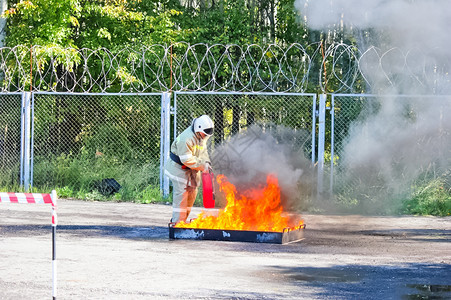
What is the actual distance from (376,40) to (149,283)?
10995mm

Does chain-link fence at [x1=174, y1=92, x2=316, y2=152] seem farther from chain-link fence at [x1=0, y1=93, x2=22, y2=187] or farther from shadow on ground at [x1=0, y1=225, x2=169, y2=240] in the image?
shadow on ground at [x1=0, y1=225, x2=169, y2=240]

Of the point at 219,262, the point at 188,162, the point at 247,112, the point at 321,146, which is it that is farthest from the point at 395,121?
the point at 219,262

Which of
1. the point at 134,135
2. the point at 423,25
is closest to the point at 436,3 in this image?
the point at 423,25

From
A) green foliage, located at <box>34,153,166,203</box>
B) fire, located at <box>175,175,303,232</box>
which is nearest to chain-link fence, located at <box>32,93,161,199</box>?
green foliage, located at <box>34,153,166,203</box>

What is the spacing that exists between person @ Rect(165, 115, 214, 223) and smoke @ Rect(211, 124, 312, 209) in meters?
0.77

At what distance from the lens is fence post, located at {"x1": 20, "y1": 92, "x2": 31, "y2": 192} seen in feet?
57.6

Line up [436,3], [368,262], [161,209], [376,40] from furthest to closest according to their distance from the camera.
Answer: [376,40]
[161,209]
[436,3]
[368,262]

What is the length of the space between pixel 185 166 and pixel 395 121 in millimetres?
6591

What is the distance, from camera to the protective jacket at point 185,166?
36.5 ft

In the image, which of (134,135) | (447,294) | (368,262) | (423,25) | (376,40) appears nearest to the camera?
(447,294)


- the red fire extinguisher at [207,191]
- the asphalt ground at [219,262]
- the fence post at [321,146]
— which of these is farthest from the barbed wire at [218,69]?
the red fire extinguisher at [207,191]

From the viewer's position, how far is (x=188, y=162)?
438 inches

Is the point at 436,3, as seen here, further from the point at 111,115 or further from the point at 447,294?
the point at 111,115

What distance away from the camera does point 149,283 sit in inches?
316
